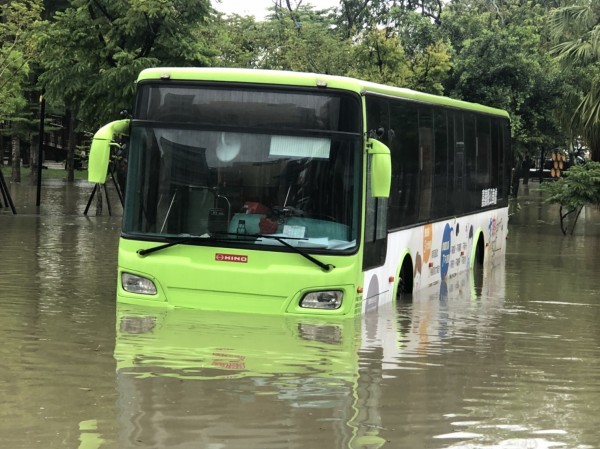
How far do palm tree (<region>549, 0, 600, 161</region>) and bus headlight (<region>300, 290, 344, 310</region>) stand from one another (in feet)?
81.4

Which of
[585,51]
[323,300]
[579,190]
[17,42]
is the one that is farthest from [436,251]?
[585,51]

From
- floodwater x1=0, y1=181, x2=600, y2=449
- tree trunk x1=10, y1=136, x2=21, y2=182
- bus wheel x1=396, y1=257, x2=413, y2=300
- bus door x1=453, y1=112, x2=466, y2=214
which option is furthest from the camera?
tree trunk x1=10, y1=136, x2=21, y2=182

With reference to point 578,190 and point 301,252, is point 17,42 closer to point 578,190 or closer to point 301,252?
point 578,190

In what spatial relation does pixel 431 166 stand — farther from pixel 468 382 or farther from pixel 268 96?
pixel 468 382

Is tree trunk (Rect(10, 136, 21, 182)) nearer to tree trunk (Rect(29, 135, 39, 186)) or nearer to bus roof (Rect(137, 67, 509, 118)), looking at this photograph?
tree trunk (Rect(29, 135, 39, 186))

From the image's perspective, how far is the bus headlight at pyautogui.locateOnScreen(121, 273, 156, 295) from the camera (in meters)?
12.9

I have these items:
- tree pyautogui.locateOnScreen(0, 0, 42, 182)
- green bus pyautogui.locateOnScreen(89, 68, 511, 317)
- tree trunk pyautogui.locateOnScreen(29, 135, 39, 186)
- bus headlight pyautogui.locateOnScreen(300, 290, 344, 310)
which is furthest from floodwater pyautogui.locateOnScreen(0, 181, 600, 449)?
tree trunk pyautogui.locateOnScreen(29, 135, 39, 186)

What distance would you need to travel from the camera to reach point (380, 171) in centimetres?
1246

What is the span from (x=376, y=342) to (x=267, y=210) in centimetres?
169

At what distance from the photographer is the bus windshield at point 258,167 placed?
1249cm

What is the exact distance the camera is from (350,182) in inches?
494

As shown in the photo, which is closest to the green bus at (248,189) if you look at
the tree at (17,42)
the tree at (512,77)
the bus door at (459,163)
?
the bus door at (459,163)

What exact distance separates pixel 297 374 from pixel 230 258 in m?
2.78

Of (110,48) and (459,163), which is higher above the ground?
(110,48)
